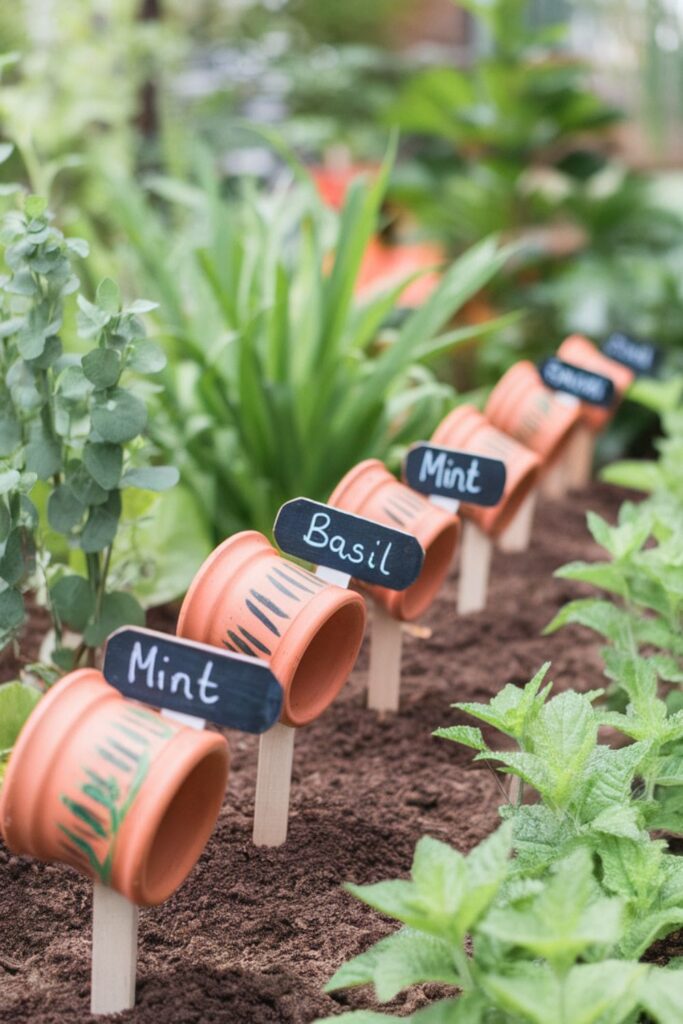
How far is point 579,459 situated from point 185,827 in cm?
140

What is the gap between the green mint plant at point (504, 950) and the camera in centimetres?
72

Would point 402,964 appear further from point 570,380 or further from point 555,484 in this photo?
point 555,484

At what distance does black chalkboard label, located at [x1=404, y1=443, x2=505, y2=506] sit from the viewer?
4.25ft

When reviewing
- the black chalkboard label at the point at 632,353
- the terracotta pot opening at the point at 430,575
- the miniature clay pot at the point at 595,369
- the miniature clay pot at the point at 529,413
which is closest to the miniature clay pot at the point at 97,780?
the terracotta pot opening at the point at 430,575

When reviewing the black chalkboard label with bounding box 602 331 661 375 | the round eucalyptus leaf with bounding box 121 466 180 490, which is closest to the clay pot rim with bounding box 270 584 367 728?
the round eucalyptus leaf with bounding box 121 466 180 490

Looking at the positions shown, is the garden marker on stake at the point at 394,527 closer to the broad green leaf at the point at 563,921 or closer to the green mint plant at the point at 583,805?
the green mint plant at the point at 583,805

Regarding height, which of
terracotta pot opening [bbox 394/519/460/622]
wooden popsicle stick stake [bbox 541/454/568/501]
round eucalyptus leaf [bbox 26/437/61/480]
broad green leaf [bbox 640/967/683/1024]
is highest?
round eucalyptus leaf [bbox 26/437/61/480]

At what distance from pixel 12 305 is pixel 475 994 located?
827mm

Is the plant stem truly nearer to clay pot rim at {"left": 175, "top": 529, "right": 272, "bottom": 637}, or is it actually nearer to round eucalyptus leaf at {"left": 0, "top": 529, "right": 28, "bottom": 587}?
clay pot rim at {"left": 175, "top": 529, "right": 272, "bottom": 637}

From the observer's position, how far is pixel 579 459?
217cm

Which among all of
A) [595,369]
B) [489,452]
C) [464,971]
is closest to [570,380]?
[595,369]

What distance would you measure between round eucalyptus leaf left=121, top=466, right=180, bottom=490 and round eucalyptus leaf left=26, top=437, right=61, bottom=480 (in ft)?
0.27

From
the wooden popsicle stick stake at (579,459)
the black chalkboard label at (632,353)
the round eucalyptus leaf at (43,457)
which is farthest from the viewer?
the wooden popsicle stick stake at (579,459)

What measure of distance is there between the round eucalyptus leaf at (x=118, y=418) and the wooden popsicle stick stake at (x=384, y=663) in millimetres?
357
